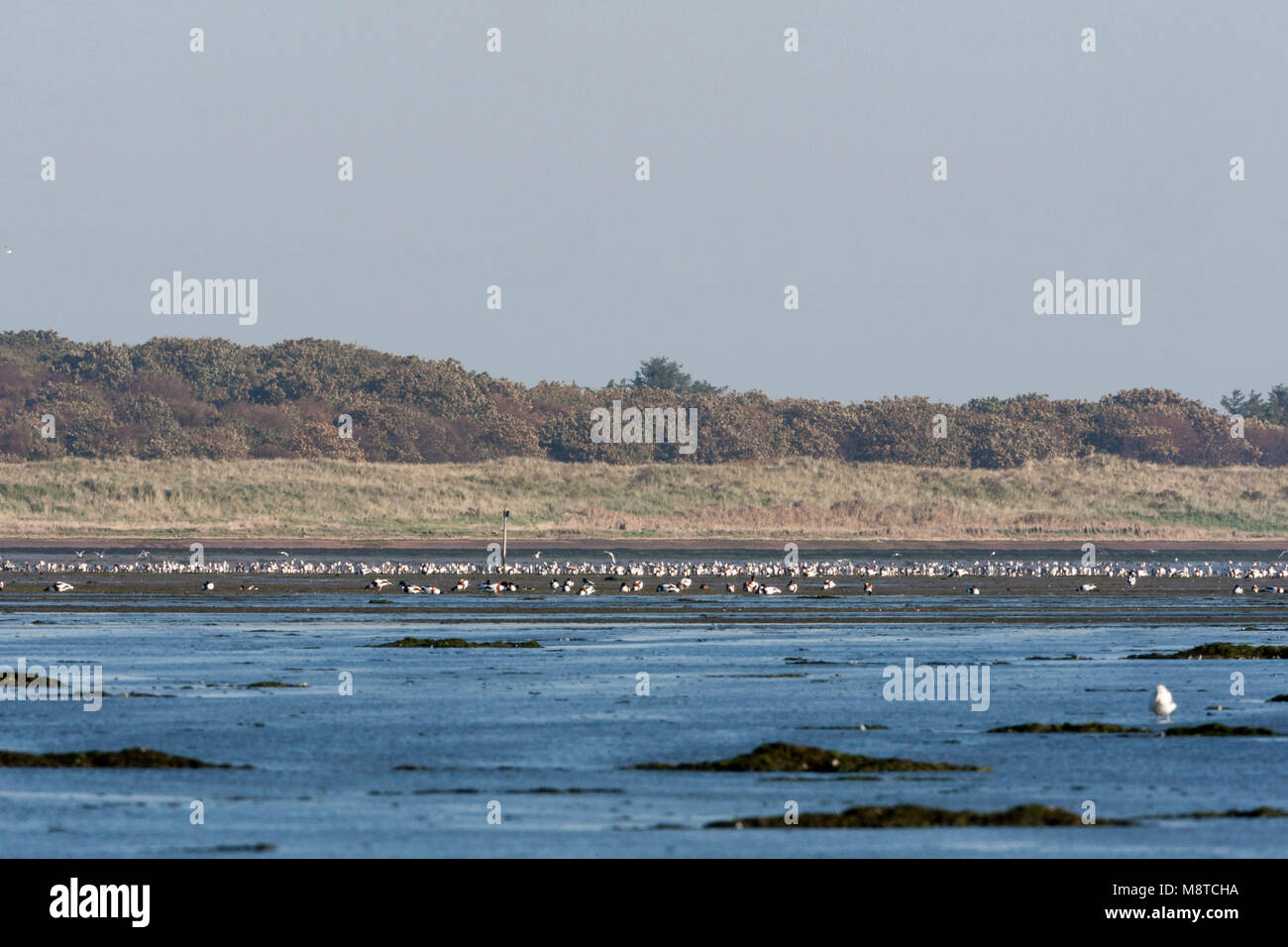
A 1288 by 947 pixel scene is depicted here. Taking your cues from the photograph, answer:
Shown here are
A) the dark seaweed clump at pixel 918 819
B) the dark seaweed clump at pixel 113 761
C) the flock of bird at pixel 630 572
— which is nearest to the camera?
the dark seaweed clump at pixel 918 819

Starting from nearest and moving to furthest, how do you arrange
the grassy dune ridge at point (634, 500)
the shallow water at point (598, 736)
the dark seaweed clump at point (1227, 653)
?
the shallow water at point (598, 736) < the dark seaweed clump at point (1227, 653) < the grassy dune ridge at point (634, 500)

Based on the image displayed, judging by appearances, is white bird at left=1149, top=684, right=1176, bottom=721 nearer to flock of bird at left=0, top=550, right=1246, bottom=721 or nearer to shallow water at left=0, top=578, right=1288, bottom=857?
shallow water at left=0, top=578, right=1288, bottom=857

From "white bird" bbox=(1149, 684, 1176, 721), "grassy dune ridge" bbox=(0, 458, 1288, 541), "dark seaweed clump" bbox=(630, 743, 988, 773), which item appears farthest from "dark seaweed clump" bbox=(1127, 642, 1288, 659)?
"grassy dune ridge" bbox=(0, 458, 1288, 541)

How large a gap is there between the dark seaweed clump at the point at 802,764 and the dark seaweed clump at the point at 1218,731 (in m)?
4.44

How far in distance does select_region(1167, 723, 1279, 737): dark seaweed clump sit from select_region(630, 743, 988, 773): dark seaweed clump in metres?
4.44

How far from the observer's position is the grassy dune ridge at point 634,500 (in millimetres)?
104312

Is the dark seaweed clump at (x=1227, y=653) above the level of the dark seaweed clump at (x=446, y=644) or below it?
Answer: below

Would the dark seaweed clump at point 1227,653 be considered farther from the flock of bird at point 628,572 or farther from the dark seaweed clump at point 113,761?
the flock of bird at point 628,572

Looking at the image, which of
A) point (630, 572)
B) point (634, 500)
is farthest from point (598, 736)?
point (634, 500)

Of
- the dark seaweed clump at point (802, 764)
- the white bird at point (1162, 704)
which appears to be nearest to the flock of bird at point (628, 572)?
the white bird at point (1162, 704)
